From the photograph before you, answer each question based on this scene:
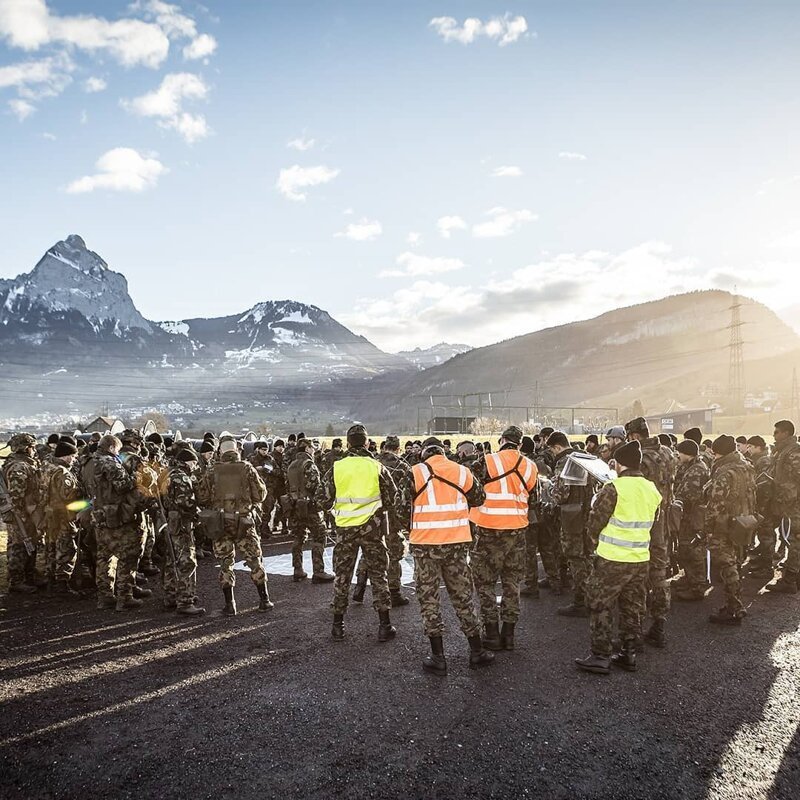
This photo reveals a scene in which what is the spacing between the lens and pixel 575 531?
7.36 m

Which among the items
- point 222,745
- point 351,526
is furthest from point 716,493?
point 222,745

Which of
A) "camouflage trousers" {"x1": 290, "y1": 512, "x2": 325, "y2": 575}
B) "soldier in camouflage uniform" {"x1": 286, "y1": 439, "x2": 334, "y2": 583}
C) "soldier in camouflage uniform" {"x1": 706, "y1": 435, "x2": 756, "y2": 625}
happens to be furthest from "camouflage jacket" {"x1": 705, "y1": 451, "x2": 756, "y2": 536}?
"camouflage trousers" {"x1": 290, "y1": 512, "x2": 325, "y2": 575}

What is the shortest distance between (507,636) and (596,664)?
1050 millimetres

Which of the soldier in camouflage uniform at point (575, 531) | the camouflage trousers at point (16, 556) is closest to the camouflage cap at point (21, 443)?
the camouflage trousers at point (16, 556)

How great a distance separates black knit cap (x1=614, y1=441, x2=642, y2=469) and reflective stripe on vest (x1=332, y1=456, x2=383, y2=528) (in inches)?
113

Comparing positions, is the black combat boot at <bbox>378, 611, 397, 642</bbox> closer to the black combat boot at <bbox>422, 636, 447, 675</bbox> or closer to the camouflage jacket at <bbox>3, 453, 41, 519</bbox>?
the black combat boot at <bbox>422, 636, 447, 675</bbox>

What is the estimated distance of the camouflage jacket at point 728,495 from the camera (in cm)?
737

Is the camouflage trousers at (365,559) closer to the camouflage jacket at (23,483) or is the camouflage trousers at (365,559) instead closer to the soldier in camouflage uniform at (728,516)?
the soldier in camouflage uniform at (728,516)

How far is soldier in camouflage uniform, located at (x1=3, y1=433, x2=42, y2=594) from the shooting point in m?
8.91

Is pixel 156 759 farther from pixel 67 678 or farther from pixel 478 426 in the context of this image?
pixel 478 426

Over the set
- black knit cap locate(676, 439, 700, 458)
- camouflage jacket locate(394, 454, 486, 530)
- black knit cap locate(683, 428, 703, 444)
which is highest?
black knit cap locate(683, 428, 703, 444)

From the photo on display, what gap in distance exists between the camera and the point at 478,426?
7581 cm

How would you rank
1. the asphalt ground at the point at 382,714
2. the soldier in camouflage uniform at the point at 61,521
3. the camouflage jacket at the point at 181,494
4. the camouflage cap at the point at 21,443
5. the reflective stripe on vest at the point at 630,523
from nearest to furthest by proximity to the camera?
1. the asphalt ground at the point at 382,714
2. the reflective stripe on vest at the point at 630,523
3. the camouflage jacket at the point at 181,494
4. the soldier in camouflage uniform at the point at 61,521
5. the camouflage cap at the point at 21,443

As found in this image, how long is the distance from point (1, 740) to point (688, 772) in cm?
570
